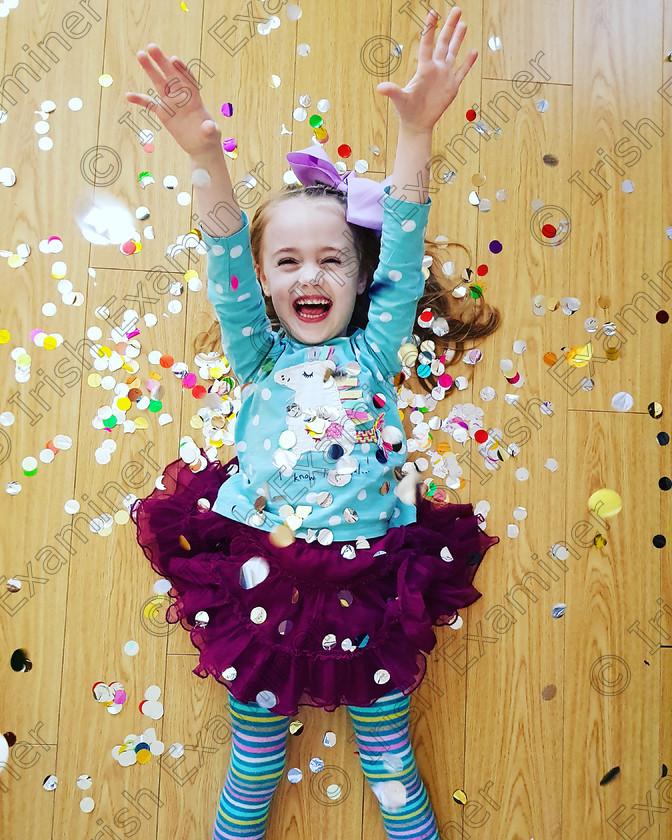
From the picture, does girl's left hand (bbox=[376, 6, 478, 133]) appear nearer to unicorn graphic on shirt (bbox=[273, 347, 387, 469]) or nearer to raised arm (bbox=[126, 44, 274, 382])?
raised arm (bbox=[126, 44, 274, 382])

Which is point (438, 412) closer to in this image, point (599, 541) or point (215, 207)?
point (599, 541)

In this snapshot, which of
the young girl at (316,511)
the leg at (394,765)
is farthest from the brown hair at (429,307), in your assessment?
the leg at (394,765)

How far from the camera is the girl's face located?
1.03 m

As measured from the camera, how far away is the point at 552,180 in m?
1.23

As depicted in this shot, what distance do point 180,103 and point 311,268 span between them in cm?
26

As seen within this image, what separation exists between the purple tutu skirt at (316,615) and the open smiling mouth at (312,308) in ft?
1.00

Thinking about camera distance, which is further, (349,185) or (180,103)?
(349,185)

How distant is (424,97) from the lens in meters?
0.92

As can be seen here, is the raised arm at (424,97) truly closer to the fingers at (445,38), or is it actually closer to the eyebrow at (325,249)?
the fingers at (445,38)

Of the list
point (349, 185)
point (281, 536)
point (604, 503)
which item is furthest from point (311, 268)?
point (604, 503)

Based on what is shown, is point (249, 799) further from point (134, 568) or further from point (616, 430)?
point (616, 430)

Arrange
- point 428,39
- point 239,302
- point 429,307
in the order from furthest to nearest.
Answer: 1. point 429,307
2. point 239,302
3. point 428,39

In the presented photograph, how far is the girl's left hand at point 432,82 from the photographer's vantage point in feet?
2.92

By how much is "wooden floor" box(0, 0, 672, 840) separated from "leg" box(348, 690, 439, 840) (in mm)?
54
